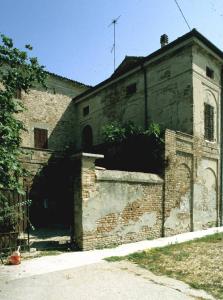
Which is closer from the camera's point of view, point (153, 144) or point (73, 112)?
point (153, 144)

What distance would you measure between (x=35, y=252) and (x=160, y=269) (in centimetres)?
348

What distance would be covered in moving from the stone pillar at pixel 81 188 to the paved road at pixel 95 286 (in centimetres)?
204

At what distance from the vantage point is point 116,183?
963cm

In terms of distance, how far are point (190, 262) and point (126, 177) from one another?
3.49m

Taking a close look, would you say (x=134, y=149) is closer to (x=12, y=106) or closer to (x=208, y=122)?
(x=208, y=122)

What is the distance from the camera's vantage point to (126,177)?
32.6 ft

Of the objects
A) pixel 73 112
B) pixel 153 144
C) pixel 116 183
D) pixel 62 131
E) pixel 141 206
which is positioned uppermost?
pixel 73 112

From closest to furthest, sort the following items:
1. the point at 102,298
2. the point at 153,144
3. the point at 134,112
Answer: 1. the point at 102,298
2. the point at 153,144
3. the point at 134,112

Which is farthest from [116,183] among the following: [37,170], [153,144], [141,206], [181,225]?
[37,170]

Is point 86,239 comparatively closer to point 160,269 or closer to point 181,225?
point 160,269

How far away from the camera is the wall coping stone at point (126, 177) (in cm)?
918

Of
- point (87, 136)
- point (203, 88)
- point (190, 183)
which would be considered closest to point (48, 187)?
point (190, 183)

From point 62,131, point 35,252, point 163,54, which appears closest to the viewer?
point 35,252

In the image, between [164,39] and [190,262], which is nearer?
[190,262]
